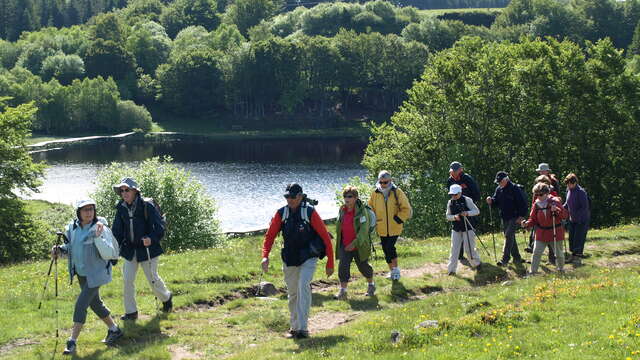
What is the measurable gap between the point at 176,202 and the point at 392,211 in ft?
104

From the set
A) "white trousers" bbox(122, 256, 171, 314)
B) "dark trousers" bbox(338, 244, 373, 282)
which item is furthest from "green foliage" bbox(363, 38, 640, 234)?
"white trousers" bbox(122, 256, 171, 314)

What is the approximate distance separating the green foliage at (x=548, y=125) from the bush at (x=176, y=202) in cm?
1402

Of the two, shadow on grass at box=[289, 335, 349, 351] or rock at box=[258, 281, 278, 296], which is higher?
shadow on grass at box=[289, 335, 349, 351]

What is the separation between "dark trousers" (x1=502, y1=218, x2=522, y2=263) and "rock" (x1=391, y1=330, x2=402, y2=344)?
894cm

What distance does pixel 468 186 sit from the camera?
22.1 m

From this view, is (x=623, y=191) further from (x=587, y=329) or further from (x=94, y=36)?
(x=94, y=36)

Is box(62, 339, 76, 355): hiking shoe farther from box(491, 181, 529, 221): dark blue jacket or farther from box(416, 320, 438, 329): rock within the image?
box(491, 181, 529, 221): dark blue jacket

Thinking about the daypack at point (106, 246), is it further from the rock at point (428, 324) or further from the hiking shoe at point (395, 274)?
the hiking shoe at point (395, 274)

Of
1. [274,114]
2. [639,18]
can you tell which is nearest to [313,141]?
[274,114]

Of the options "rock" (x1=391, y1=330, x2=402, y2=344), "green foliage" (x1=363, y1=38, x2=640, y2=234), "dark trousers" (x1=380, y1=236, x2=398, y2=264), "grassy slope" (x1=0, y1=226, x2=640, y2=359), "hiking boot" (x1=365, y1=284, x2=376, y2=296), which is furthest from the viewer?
"green foliage" (x1=363, y1=38, x2=640, y2=234)

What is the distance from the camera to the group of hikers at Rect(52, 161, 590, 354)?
14.6 m

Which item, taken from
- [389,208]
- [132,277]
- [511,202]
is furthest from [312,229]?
[511,202]

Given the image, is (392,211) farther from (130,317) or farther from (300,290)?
(130,317)

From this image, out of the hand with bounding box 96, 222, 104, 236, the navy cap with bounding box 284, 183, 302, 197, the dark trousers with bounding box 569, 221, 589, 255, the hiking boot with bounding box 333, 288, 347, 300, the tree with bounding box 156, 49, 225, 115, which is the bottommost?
the hiking boot with bounding box 333, 288, 347, 300
